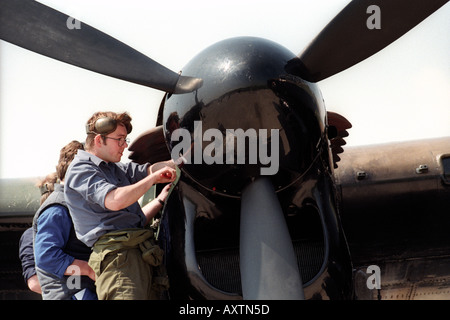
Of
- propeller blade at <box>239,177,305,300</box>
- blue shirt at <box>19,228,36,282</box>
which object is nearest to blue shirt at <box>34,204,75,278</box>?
blue shirt at <box>19,228,36,282</box>

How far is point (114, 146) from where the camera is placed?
4.04 metres

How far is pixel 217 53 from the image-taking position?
401 centimetres

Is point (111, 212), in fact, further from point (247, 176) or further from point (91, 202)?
point (247, 176)

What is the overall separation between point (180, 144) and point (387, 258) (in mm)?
4032

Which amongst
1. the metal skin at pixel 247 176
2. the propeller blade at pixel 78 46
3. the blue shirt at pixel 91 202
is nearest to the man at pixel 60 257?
the blue shirt at pixel 91 202

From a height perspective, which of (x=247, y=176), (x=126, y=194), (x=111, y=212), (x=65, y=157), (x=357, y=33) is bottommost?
(x=111, y=212)

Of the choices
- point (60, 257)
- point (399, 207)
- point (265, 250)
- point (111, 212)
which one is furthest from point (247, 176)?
point (399, 207)

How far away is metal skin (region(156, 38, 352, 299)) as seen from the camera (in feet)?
12.3

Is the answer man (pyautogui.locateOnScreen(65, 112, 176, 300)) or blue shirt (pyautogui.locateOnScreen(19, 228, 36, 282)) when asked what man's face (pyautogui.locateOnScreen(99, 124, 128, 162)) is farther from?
blue shirt (pyautogui.locateOnScreen(19, 228, 36, 282))

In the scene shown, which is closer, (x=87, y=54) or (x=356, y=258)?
(x=87, y=54)

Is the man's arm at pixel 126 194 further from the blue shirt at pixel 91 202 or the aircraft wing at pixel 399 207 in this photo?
the aircraft wing at pixel 399 207

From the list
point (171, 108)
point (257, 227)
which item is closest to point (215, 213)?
point (257, 227)

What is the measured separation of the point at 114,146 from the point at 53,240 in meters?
0.82
